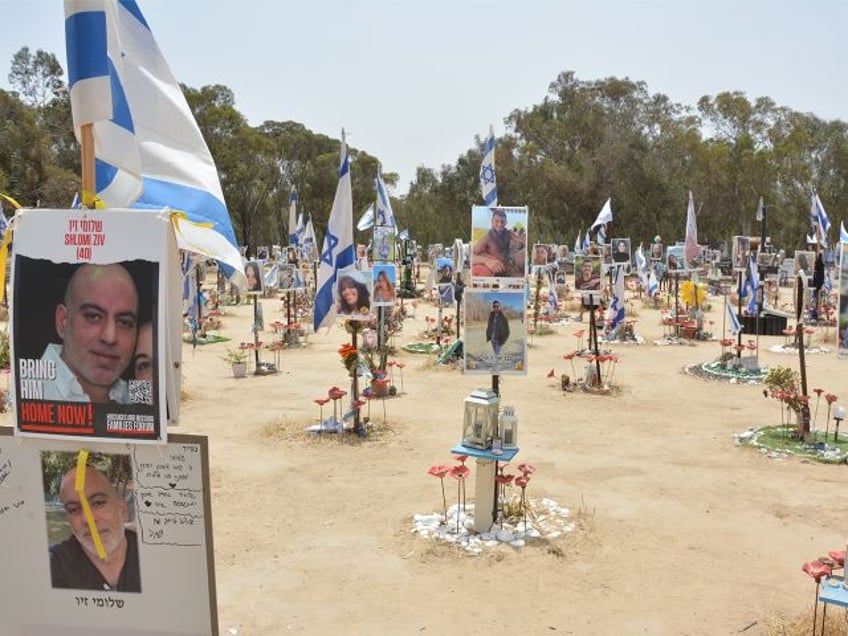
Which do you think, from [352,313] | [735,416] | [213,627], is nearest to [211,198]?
[213,627]

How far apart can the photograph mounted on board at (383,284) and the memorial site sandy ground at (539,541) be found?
2.07 m

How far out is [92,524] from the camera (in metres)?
3.82

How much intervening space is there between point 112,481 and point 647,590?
15.2ft

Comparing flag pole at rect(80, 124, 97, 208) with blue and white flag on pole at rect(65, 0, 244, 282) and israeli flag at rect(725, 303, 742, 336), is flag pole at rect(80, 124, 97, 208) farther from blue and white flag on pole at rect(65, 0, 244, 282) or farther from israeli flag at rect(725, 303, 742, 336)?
israeli flag at rect(725, 303, 742, 336)

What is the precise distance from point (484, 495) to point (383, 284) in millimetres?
9065

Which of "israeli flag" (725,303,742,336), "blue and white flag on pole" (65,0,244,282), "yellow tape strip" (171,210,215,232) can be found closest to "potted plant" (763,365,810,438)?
"israeli flag" (725,303,742,336)

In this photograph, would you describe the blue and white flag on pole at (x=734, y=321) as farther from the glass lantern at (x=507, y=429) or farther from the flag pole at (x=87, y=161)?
the flag pole at (x=87, y=161)

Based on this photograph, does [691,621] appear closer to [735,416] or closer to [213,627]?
[213,627]

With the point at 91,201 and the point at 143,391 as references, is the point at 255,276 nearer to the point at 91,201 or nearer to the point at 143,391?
the point at 91,201

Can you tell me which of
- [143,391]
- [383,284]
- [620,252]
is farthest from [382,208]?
[143,391]

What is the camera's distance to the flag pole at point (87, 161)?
3668 millimetres

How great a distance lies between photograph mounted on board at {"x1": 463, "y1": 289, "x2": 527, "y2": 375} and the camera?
7992 millimetres

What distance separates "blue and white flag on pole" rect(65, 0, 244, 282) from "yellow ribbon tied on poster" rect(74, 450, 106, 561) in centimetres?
115

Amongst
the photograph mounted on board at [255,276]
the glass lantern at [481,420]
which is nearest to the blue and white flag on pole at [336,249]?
the glass lantern at [481,420]
